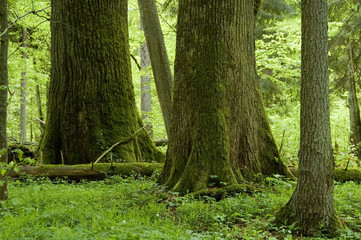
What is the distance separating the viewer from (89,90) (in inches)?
318

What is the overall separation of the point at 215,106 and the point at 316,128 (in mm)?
2051

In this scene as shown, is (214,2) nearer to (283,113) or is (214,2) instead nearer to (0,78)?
(0,78)

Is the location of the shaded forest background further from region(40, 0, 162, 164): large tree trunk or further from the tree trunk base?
the tree trunk base

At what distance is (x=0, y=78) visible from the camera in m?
4.31

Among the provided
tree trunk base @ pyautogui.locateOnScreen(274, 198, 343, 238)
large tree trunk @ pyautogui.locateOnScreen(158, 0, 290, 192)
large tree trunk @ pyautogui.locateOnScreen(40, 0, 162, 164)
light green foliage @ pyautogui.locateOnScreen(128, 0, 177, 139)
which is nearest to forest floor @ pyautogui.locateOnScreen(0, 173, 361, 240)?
tree trunk base @ pyautogui.locateOnScreen(274, 198, 343, 238)

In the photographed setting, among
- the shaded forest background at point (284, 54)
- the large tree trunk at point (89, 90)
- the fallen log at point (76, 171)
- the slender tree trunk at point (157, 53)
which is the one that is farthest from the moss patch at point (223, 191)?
the shaded forest background at point (284, 54)

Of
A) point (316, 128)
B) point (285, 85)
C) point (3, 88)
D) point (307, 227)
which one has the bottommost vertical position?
point (307, 227)

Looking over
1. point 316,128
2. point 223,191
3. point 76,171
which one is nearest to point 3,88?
point 76,171

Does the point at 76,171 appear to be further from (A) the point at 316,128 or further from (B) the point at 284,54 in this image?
(B) the point at 284,54

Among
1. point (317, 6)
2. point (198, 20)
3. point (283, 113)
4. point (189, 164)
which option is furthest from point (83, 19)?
point (283, 113)

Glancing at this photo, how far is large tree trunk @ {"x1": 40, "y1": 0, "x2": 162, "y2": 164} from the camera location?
7840 mm

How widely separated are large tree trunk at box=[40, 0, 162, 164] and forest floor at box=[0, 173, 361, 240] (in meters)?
2.22

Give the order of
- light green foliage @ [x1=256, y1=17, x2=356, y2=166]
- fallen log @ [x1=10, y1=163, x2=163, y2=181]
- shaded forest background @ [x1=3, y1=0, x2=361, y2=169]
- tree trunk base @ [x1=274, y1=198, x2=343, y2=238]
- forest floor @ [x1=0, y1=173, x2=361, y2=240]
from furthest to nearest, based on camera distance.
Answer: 1. shaded forest background @ [x1=3, y1=0, x2=361, y2=169]
2. light green foliage @ [x1=256, y1=17, x2=356, y2=166]
3. fallen log @ [x1=10, y1=163, x2=163, y2=181]
4. tree trunk base @ [x1=274, y1=198, x2=343, y2=238]
5. forest floor @ [x1=0, y1=173, x2=361, y2=240]

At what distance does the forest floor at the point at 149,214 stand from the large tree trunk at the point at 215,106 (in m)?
0.43
